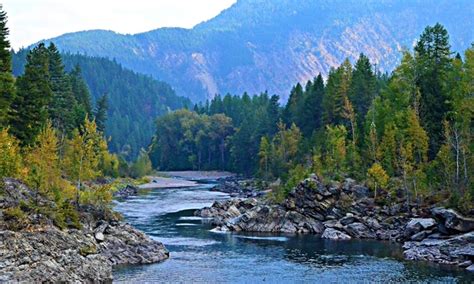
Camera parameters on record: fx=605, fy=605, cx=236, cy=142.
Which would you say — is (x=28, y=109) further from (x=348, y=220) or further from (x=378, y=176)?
(x=378, y=176)

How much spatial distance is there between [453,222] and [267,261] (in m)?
22.8

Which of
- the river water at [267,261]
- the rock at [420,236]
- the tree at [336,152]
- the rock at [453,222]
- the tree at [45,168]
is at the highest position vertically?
the tree at [336,152]

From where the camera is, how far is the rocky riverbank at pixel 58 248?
49844 millimetres

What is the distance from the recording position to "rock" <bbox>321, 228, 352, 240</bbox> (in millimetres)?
82688

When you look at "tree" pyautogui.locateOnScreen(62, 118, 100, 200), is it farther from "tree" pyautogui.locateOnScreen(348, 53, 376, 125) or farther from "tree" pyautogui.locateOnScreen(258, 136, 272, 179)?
"tree" pyautogui.locateOnScreen(258, 136, 272, 179)

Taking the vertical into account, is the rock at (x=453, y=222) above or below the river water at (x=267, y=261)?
above

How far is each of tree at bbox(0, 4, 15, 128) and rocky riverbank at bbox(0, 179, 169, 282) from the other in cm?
1561

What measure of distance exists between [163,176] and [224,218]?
105 meters

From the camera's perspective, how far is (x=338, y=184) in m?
94.4

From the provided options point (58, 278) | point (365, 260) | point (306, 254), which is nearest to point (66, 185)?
point (58, 278)

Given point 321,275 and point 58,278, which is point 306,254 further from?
point 58,278

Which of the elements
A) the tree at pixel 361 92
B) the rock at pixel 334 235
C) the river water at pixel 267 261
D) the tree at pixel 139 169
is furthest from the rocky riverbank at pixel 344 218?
the tree at pixel 139 169

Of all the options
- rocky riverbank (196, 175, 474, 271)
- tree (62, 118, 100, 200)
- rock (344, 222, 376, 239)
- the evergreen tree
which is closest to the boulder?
rocky riverbank (196, 175, 474, 271)

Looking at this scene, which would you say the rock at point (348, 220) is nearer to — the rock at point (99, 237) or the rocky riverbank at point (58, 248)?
the rocky riverbank at point (58, 248)
